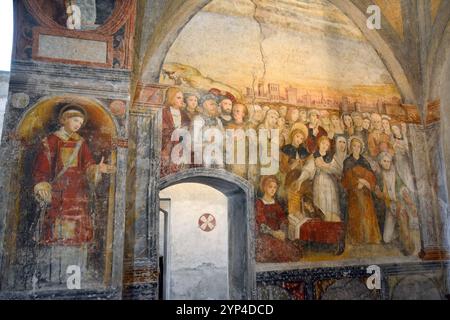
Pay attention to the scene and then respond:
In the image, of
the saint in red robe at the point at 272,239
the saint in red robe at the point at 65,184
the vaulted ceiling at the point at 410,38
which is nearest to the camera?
the saint in red robe at the point at 65,184

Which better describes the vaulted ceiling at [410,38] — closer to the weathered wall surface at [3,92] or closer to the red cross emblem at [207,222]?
the red cross emblem at [207,222]

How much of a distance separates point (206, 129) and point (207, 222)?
4.05m

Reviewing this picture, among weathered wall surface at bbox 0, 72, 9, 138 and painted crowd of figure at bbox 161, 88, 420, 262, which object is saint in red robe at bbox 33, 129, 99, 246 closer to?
painted crowd of figure at bbox 161, 88, 420, 262

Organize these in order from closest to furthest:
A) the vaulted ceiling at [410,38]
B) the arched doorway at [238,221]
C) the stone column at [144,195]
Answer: the stone column at [144,195] < the arched doorway at [238,221] < the vaulted ceiling at [410,38]

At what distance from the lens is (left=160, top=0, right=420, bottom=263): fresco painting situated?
5.89 metres

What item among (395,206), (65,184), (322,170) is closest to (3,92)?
(65,184)

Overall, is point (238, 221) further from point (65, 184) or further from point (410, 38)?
point (410, 38)

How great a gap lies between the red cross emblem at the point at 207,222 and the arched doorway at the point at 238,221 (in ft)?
9.80

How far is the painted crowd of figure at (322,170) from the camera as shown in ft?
19.2

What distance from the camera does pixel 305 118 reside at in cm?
640

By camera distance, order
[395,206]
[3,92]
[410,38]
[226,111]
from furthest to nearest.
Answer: [3,92], [410,38], [395,206], [226,111]

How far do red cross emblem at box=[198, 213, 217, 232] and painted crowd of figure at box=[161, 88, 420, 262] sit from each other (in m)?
3.69

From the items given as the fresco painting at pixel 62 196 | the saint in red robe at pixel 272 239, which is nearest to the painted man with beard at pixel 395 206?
the saint in red robe at pixel 272 239

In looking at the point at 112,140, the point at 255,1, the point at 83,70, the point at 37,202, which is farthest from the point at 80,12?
the point at 255,1
